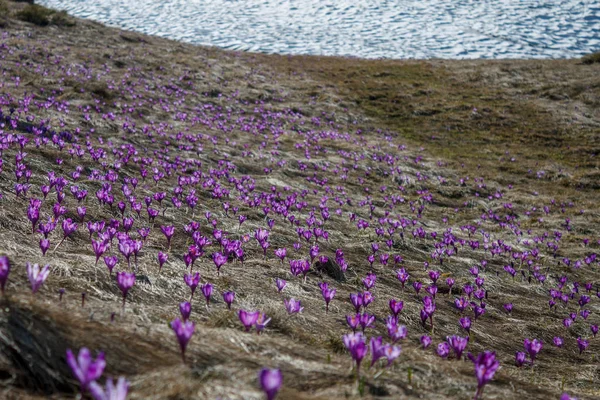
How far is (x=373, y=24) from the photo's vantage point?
4562cm

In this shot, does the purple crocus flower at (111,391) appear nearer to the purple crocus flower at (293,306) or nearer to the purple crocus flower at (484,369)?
the purple crocus flower at (484,369)

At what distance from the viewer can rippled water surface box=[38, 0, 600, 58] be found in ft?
129

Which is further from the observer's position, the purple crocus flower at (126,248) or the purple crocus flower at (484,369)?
the purple crocus flower at (126,248)

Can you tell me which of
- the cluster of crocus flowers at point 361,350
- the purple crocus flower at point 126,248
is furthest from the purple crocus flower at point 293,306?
the purple crocus flower at point 126,248

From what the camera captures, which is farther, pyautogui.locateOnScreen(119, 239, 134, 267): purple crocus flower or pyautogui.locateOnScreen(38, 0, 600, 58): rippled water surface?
pyautogui.locateOnScreen(38, 0, 600, 58): rippled water surface

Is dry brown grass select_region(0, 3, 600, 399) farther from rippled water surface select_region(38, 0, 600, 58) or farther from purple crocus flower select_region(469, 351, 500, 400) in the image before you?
rippled water surface select_region(38, 0, 600, 58)

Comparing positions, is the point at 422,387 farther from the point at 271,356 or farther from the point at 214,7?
the point at 214,7

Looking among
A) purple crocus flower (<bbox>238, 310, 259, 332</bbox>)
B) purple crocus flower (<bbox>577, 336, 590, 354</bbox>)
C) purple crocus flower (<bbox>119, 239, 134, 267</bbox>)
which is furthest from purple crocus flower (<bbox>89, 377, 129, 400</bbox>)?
purple crocus flower (<bbox>577, 336, 590, 354</bbox>)

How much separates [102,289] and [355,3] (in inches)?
2055

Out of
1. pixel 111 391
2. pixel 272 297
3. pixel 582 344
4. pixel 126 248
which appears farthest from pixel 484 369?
pixel 582 344

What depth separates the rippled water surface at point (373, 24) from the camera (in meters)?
39.4

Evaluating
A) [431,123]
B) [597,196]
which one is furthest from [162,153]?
[431,123]

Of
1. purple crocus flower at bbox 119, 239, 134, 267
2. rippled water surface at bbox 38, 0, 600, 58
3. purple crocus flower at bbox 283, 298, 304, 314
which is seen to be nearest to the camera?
purple crocus flower at bbox 283, 298, 304, 314

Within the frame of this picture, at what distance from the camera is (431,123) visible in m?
25.6
